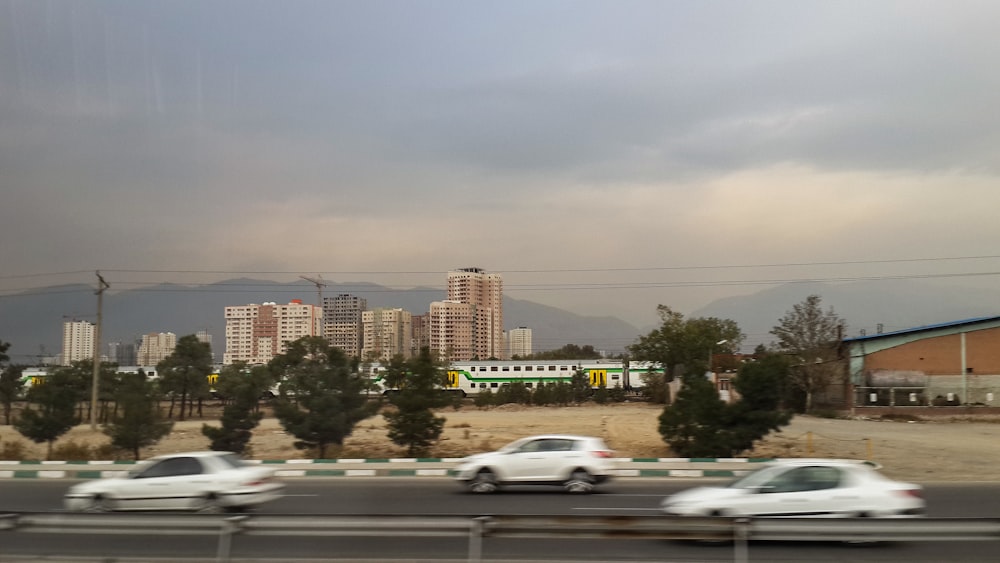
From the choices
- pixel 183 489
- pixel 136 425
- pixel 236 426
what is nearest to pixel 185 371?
pixel 136 425

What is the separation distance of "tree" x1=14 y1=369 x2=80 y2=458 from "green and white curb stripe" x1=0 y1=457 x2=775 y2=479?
34.0 ft

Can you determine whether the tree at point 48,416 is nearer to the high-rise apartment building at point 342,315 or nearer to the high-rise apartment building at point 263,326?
Result: the high-rise apartment building at point 263,326

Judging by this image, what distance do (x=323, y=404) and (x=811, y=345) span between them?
4070cm

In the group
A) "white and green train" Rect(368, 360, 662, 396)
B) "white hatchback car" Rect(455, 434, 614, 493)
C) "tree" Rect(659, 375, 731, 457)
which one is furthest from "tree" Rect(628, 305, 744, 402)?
→ "white hatchback car" Rect(455, 434, 614, 493)

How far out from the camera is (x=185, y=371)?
61.5 m

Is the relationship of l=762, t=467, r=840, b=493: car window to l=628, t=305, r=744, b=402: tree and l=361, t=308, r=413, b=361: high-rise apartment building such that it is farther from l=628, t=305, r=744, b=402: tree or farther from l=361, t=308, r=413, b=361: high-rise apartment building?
l=361, t=308, r=413, b=361: high-rise apartment building

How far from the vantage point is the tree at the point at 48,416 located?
3503 cm

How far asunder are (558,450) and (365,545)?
9372 mm

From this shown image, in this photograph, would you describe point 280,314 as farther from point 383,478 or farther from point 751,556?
point 751,556

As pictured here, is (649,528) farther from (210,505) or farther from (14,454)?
(14,454)

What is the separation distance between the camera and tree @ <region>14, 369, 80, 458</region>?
35.0 meters

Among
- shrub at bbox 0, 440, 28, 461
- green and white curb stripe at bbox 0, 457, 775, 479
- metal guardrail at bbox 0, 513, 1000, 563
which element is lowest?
shrub at bbox 0, 440, 28, 461

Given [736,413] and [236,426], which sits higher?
[736,413]

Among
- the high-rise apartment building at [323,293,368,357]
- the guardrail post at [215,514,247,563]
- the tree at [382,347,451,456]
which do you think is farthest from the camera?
the high-rise apartment building at [323,293,368,357]
